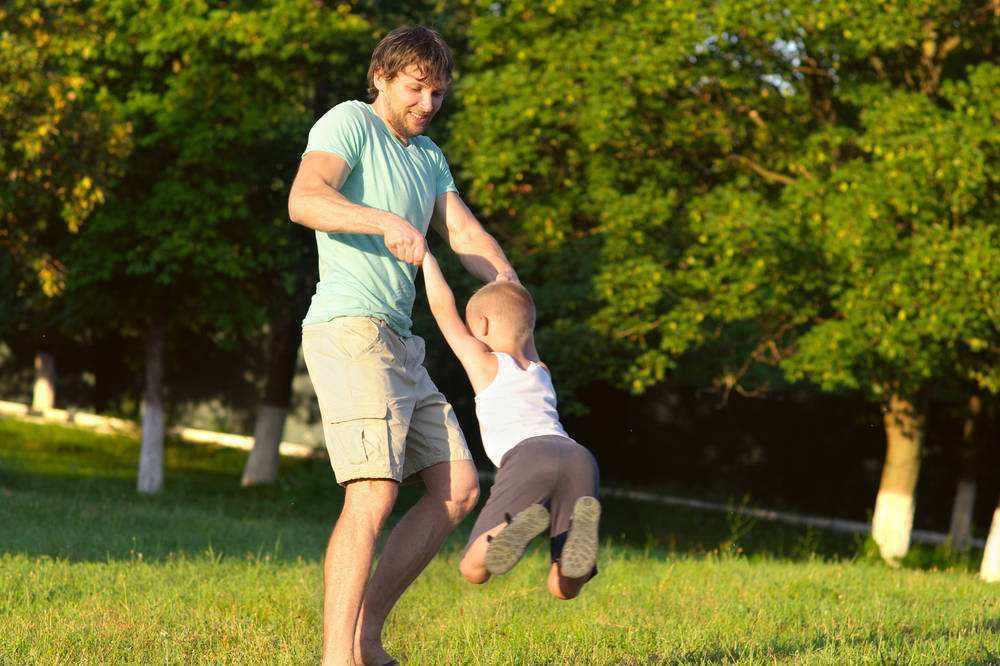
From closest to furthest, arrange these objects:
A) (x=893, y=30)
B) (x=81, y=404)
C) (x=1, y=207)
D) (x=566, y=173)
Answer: (x=893, y=30) < (x=1, y=207) < (x=566, y=173) < (x=81, y=404)

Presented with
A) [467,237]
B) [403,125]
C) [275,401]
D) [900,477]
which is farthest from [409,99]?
[275,401]

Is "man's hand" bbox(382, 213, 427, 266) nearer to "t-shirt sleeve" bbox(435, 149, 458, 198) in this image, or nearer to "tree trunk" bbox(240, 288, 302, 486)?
"t-shirt sleeve" bbox(435, 149, 458, 198)

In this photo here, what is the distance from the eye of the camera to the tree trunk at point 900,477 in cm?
1681

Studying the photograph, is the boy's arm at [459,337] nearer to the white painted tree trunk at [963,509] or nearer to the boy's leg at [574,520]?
the boy's leg at [574,520]

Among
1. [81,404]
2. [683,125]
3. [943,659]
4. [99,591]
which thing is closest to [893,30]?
[683,125]

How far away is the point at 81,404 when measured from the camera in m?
31.2

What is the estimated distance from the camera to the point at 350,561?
431 cm

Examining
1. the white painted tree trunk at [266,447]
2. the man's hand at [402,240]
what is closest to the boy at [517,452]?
the man's hand at [402,240]

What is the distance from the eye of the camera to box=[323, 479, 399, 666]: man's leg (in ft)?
13.9

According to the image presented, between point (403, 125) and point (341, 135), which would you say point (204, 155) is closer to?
point (403, 125)

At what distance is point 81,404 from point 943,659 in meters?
28.5

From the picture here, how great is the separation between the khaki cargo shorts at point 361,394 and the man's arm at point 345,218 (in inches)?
13.9

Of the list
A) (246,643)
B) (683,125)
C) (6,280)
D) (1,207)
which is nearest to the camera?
(246,643)

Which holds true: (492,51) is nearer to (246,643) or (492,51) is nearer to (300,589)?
(300,589)
